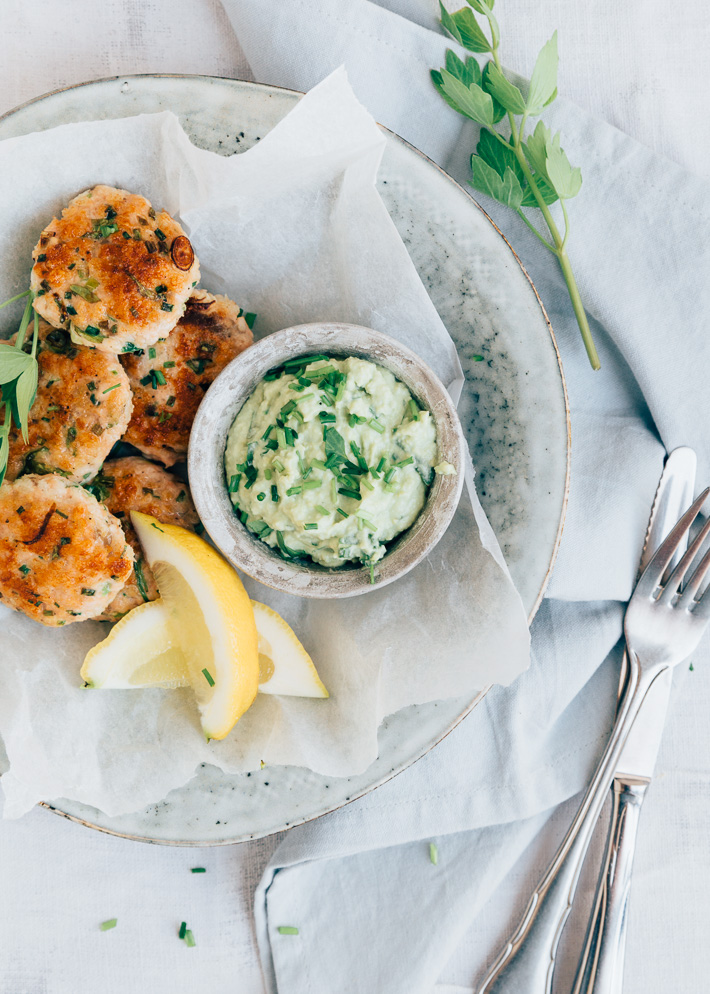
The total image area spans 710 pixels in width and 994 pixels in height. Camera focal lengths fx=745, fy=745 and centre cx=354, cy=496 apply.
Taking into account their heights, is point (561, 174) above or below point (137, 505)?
above

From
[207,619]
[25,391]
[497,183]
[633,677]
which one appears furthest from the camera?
[633,677]

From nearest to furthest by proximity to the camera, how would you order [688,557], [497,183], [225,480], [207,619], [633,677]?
1. [207,619]
2. [225,480]
3. [497,183]
4. [688,557]
5. [633,677]

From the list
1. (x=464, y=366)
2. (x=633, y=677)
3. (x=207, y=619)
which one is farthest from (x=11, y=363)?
(x=633, y=677)

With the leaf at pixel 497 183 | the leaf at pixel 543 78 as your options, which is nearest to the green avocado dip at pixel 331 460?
the leaf at pixel 497 183

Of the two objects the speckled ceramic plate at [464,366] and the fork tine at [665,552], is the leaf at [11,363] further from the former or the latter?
the fork tine at [665,552]

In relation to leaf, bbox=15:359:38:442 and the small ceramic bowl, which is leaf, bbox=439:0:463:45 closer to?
the small ceramic bowl

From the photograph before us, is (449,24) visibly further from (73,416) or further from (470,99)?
(73,416)

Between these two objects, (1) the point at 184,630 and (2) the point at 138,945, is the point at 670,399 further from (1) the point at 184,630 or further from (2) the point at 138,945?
(2) the point at 138,945
